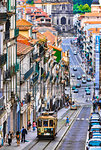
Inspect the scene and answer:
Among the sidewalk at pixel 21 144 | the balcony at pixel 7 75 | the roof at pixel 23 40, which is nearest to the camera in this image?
the sidewalk at pixel 21 144

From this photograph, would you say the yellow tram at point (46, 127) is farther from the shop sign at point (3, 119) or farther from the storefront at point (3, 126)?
the shop sign at point (3, 119)

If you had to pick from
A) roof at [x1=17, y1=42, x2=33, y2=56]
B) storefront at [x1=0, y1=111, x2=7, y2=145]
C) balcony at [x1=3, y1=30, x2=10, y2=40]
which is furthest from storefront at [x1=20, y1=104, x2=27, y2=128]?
balcony at [x1=3, y1=30, x2=10, y2=40]

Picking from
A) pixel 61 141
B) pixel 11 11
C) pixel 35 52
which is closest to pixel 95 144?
pixel 61 141

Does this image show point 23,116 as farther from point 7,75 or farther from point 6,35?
point 6,35

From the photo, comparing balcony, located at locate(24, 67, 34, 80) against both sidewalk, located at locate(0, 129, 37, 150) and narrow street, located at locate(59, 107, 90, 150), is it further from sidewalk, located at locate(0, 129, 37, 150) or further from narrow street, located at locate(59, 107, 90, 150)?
narrow street, located at locate(59, 107, 90, 150)

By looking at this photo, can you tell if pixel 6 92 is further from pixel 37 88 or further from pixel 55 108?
pixel 55 108

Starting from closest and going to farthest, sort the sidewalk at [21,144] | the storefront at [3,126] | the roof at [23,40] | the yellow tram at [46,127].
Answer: the sidewalk at [21,144] → the storefront at [3,126] → the yellow tram at [46,127] → the roof at [23,40]

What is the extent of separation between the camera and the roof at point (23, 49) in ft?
253

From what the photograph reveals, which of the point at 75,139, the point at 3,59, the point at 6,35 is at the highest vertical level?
the point at 6,35

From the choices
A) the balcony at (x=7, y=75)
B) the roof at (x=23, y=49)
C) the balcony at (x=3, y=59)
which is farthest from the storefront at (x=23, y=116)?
the balcony at (x=3, y=59)

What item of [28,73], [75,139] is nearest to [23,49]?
[28,73]

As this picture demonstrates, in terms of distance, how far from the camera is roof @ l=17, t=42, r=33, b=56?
77.1 m

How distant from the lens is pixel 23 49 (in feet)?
264

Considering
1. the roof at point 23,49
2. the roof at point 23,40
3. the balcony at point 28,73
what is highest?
the roof at point 23,40
